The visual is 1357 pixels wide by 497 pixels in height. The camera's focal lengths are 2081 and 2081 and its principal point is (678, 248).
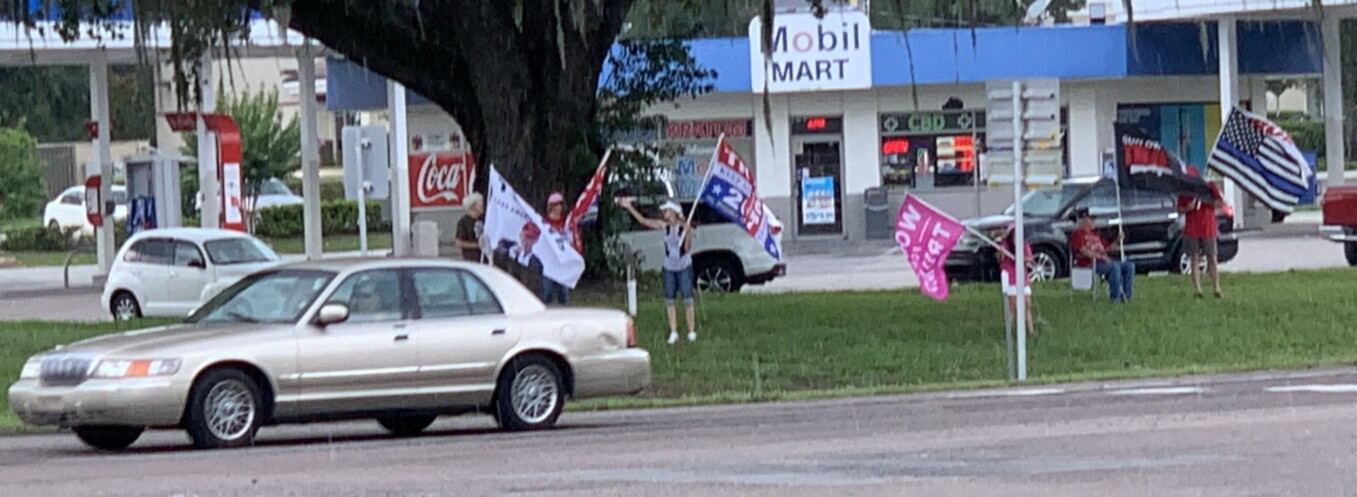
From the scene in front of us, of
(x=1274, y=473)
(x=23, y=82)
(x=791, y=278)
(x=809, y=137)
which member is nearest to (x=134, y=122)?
(x=23, y=82)

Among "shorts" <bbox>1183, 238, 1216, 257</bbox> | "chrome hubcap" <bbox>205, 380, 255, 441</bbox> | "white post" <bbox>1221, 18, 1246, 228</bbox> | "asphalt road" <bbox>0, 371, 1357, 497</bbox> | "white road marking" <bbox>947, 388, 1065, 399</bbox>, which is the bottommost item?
"white road marking" <bbox>947, 388, 1065, 399</bbox>

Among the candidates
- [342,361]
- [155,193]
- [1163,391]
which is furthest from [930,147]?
[342,361]

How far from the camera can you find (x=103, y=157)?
39844mm

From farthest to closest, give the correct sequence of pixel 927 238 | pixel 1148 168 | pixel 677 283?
pixel 1148 168 < pixel 677 283 < pixel 927 238

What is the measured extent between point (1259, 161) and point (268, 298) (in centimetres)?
1482

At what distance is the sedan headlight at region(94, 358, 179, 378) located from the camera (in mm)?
13500

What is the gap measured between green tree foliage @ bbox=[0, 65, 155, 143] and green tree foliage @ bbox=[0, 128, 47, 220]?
14.1 feet

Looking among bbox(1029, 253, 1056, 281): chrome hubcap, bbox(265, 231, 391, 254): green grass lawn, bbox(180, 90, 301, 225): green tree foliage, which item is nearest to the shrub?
bbox(180, 90, 301, 225): green tree foliage

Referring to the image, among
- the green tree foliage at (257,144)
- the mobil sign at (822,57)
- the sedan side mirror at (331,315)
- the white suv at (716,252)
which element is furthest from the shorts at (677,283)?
the green tree foliage at (257,144)

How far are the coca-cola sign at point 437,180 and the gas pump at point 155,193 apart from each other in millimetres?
9056

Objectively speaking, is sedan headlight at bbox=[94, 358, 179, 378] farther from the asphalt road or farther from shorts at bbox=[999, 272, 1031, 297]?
shorts at bbox=[999, 272, 1031, 297]

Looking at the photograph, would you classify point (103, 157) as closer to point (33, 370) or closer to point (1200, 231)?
point (1200, 231)

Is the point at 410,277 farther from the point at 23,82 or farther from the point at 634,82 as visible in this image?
the point at 23,82

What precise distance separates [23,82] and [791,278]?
136ft
